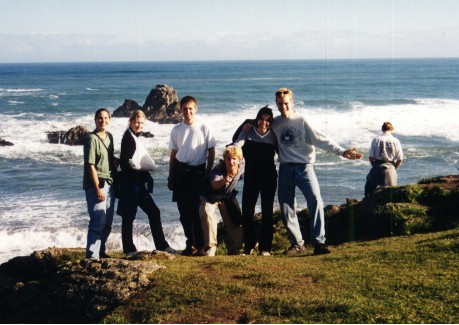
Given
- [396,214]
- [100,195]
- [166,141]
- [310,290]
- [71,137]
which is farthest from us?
[166,141]

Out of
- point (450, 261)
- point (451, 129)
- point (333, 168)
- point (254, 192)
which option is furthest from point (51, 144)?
point (450, 261)

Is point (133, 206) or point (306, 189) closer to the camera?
point (306, 189)

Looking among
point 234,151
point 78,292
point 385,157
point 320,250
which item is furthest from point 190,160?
point 385,157

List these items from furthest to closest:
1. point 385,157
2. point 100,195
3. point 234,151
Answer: point 385,157
point 100,195
point 234,151

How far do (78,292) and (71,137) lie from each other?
28827 millimetres

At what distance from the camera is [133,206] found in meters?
7.62

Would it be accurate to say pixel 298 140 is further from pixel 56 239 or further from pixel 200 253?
pixel 56 239

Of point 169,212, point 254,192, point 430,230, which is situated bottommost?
point 169,212

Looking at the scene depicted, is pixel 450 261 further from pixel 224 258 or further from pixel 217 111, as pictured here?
pixel 217 111

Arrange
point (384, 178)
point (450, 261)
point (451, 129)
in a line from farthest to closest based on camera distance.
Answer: point (451, 129) < point (384, 178) < point (450, 261)

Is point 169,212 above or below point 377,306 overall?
below

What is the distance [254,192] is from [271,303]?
2.47m

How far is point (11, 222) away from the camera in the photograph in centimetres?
1580

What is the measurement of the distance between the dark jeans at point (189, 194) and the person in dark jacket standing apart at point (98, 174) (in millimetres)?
874
